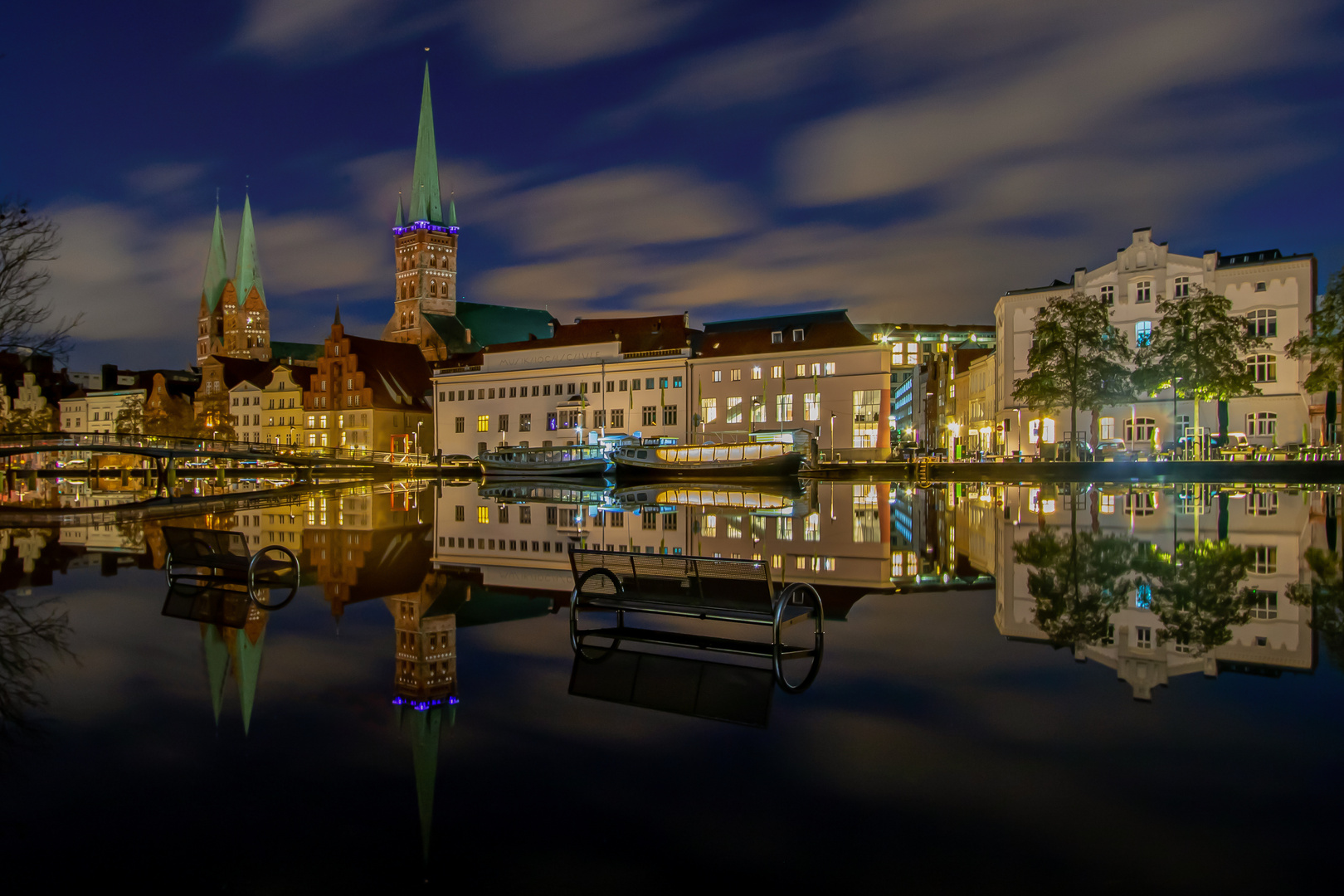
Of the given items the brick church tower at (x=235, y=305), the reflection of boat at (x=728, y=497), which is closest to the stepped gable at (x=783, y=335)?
the reflection of boat at (x=728, y=497)

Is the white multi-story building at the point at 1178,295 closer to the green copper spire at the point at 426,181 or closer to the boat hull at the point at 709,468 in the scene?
the boat hull at the point at 709,468

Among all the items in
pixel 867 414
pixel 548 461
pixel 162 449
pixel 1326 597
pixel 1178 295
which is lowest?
pixel 1326 597

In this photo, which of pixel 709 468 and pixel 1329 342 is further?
pixel 709 468

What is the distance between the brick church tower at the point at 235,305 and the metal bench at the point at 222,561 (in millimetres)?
144346

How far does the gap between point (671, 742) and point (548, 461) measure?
62221mm

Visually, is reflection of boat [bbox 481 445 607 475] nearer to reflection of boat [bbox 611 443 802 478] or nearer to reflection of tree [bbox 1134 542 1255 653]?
reflection of boat [bbox 611 443 802 478]

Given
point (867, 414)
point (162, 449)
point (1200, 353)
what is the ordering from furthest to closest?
point (867, 414) < point (1200, 353) < point (162, 449)

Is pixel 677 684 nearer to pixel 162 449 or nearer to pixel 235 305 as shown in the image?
pixel 162 449

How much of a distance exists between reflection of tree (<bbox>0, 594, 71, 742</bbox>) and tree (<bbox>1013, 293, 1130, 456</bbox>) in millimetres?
52066

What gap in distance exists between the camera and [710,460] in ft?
193

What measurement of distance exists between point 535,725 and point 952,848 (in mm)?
2991

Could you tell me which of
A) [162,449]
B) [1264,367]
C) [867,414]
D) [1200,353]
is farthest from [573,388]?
[1264,367]

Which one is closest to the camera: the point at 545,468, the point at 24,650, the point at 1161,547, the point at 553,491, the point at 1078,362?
the point at 24,650

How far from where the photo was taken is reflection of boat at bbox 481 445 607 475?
6319 cm
